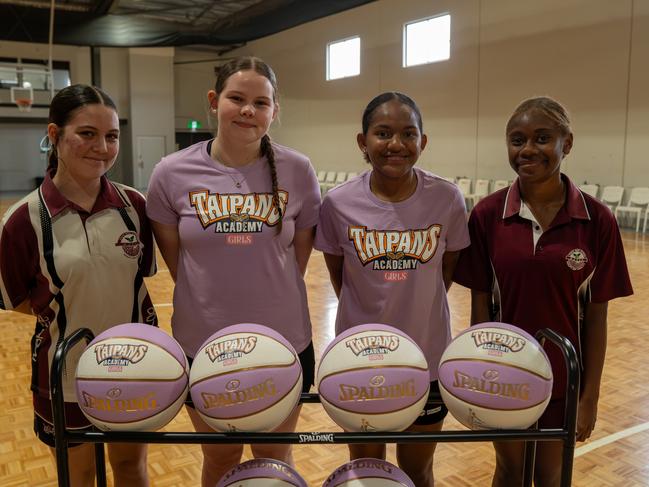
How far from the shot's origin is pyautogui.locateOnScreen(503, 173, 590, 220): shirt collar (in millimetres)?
1948

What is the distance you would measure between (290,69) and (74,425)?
19739 millimetres

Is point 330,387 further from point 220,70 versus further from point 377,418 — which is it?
point 220,70

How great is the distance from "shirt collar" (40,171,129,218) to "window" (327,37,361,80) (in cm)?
1638

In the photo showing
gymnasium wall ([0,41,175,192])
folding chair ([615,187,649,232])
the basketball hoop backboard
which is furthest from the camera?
gymnasium wall ([0,41,175,192])

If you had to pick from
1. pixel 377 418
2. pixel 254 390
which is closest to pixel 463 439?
pixel 377 418

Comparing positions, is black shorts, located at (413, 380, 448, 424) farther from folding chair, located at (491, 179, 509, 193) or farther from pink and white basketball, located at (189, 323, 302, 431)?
folding chair, located at (491, 179, 509, 193)

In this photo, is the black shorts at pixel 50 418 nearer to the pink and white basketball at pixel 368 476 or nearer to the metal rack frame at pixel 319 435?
the metal rack frame at pixel 319 435

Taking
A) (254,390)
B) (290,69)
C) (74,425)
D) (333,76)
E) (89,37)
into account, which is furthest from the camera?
(290,69)

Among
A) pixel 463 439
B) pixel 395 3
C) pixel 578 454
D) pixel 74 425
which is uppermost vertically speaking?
pixel 395 3

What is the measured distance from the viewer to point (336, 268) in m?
2.26

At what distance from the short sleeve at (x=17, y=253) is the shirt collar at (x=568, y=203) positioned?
1633 mm

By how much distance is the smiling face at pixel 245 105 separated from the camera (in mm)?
1919

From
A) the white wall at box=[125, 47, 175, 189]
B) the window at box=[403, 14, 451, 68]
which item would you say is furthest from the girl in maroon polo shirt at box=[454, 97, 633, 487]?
the white wall at box=[125, 47, 175, 189]

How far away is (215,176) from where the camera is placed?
6.59 feet
